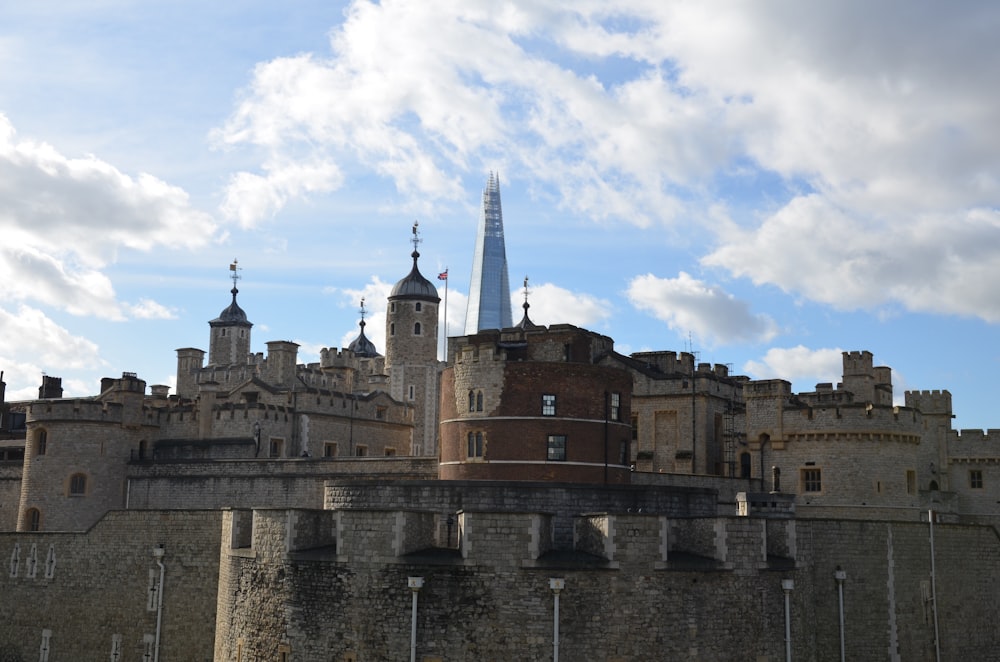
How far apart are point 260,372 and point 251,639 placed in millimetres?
49890

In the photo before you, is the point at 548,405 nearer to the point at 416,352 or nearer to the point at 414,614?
the point at 414,614

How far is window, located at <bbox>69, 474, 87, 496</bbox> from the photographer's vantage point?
5328 centimetres

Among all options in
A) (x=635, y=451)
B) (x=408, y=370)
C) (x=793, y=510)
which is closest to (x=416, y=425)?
(x=408, y=370)

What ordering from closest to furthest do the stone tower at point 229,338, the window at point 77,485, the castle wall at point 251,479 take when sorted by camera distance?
the castle wall at point 251,479 < the window at point 77,485 < the stone tower at point 229,338

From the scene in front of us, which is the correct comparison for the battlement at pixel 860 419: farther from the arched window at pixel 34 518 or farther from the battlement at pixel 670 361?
the arched window at pixel 34 518

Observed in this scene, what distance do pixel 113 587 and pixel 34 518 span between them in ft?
52.5

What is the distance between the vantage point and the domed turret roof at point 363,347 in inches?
3979

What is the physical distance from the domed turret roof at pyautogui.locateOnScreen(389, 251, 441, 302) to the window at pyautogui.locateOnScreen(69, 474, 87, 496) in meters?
27.0

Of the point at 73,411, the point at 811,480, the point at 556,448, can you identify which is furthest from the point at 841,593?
the point at 73,411

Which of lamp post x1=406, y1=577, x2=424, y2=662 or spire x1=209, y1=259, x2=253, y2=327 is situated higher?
spire x1=209, y1=259, x2=253, y2=327

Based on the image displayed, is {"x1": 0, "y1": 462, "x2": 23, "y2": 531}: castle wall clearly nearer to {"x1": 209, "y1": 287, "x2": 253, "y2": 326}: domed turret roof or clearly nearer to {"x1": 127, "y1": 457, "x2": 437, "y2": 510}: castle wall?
{"x1": 127, "y1": 457, "x2": 437, "y2": 510}: castle wall

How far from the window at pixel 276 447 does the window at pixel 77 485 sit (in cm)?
852

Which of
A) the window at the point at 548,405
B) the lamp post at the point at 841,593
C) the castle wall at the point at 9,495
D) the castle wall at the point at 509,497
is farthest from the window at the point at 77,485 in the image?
the lamp post at the point at 841,593

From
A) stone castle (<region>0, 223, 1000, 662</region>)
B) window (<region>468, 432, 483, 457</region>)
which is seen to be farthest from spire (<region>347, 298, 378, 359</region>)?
window (<region>468, 432, 483, 457</region>)
